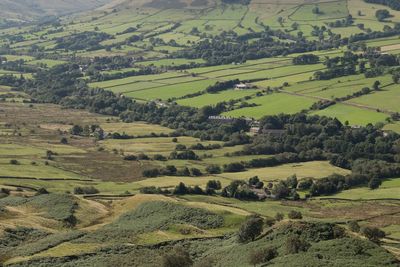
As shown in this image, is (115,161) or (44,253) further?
(115,161)

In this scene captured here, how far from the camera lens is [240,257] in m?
75.7

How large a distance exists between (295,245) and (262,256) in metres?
3.47

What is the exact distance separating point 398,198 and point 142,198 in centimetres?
4464

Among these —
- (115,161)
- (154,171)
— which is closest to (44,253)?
(154,171)

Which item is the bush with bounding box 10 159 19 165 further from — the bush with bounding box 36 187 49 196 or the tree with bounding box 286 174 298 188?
the tree with bounding box 286 174 298 188

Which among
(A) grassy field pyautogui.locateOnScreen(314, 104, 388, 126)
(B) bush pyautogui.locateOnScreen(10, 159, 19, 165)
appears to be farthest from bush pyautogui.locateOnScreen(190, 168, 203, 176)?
(A) grassy field pyautogui.locateOnScreen(314, 104, 388, 126)

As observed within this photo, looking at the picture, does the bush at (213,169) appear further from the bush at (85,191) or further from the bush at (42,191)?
the bush at (42,191)

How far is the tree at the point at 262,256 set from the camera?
70062mm

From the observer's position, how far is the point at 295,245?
70062mm

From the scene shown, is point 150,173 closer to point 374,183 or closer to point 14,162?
point 14,162

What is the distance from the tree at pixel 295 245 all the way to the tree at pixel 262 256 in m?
1.60

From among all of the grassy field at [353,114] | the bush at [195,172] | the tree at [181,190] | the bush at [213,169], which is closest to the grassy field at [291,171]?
the bush at [213,169]

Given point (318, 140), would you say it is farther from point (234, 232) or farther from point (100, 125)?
point (234, 232)

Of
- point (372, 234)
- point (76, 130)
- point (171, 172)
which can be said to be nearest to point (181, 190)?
point (171, 172)
